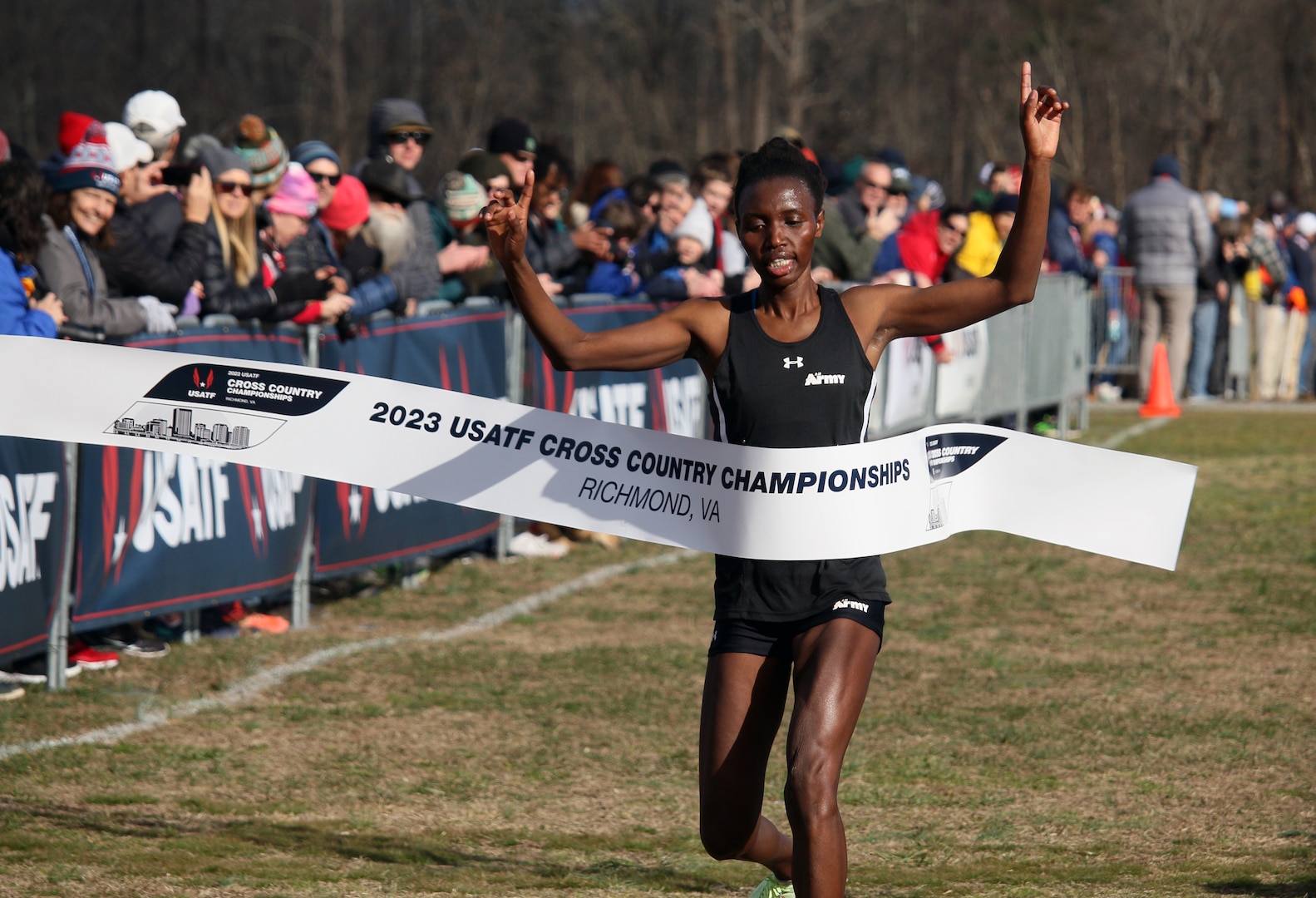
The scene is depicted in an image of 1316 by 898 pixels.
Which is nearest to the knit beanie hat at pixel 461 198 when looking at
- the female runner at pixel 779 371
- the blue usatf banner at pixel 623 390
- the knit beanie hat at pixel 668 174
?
the blue usatf banner at pixel 623 390

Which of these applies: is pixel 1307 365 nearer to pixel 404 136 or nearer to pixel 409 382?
pixel 404 136

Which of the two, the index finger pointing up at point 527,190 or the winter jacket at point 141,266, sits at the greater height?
the index finger pointing up at point 527,190

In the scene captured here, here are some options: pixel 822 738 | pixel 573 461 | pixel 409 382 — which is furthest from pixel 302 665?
pixel 822 738

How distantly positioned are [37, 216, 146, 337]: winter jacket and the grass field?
1.62 metres

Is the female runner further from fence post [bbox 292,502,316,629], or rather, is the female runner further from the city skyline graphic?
fence post [bbox 292,502,316,629]

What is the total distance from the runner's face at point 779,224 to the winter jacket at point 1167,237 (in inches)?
652

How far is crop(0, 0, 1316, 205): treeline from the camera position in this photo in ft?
147

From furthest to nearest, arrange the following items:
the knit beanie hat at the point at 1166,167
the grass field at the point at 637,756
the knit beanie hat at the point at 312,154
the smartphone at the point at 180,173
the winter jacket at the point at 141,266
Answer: the knit beanie hat at the point at 1166,167 < the knit beanie hat at the point at 312,154 < the smartphone at the point at 180,173 < the winter jacket at the point at 141,266 < the grass field at the point at 637,756

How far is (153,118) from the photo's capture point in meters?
9.22

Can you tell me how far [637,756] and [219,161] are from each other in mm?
4175

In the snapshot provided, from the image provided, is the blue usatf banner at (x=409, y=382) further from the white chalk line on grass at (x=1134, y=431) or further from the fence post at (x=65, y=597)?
the white chalk line on grass at (x=1134, y=431)

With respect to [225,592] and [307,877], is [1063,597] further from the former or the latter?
[307,877]

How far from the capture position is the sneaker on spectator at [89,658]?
8.09m

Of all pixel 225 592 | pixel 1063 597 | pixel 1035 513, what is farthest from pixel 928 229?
pixel 1035 513
